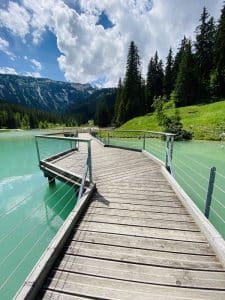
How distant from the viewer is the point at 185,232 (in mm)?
3000

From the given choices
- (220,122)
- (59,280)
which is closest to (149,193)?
(59,280)

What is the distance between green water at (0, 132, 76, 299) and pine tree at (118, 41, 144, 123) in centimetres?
2790

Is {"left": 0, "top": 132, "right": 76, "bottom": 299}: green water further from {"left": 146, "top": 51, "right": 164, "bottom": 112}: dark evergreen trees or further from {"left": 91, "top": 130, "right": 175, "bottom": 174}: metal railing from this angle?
{"left": 146, "top": 51, "right": 164, "bottom": 112}: dark evergreen trees

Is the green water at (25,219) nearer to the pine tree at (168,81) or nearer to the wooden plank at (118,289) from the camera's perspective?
the wooden plank at (118,289)

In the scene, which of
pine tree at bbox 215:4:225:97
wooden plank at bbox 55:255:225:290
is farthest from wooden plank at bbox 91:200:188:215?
pine tree at bbox 215:4:225:97

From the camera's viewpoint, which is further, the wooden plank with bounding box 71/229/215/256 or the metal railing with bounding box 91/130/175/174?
the metal railing with bounding box 91/130/175/174

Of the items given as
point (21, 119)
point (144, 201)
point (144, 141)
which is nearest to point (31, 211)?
point (144, 201)

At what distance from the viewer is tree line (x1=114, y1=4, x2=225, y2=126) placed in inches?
1230

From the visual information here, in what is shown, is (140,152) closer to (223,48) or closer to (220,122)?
(220,122)

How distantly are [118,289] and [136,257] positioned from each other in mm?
525

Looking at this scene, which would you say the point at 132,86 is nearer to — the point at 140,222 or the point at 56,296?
the point at 140,222

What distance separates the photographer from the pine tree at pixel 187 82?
32.1 m

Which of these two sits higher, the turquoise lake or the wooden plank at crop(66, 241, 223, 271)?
the wooden plank at crop(66, 241, 223, 271)

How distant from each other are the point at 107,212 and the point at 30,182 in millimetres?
6672
